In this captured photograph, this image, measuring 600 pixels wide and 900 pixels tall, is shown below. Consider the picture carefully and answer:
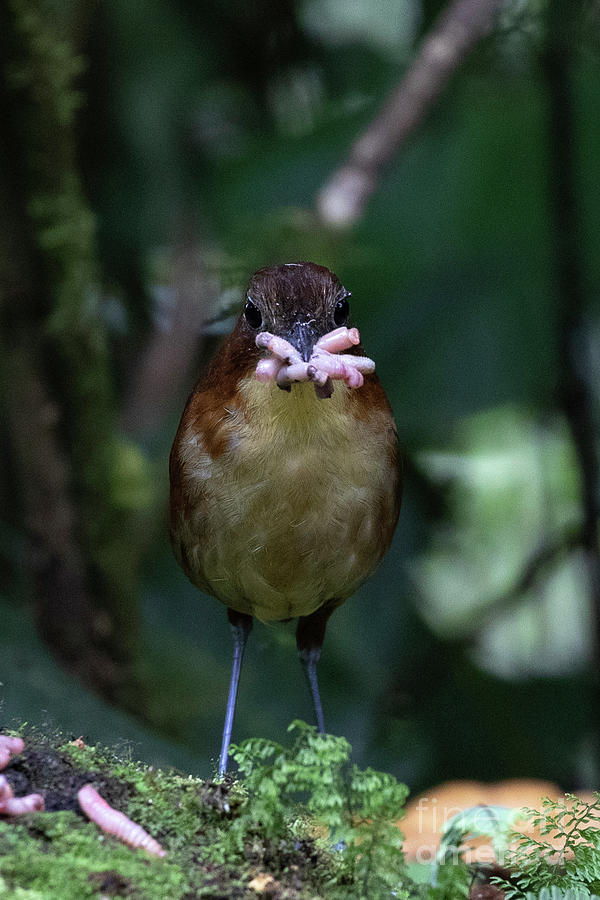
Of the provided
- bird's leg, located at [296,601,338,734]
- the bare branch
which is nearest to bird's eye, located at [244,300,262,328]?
bird's leg, located at [296,601,338,734]

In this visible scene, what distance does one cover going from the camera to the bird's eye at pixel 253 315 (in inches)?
92.7

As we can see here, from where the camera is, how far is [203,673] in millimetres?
4477

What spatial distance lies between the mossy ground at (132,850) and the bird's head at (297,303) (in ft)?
3.03

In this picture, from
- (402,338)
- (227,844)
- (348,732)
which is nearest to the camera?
(227,844)

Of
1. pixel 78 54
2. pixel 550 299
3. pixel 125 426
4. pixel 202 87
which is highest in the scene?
pixel 202 87

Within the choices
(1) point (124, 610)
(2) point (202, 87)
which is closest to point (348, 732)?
(1) point (124, 610)

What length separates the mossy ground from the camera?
1521mm

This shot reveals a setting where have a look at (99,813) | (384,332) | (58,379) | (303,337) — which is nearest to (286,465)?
(303,337)

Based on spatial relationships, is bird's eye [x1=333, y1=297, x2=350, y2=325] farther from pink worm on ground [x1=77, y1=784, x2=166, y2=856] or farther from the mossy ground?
pink worm on ground [x1=77, y1=784, x2=166, y2=856]

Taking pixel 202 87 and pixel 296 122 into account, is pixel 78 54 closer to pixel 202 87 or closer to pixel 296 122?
pixel 202 87

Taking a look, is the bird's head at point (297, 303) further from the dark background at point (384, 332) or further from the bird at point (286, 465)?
the dark background at point (384, 332)

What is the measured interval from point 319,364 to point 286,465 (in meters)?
0.33

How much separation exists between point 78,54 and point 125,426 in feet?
5.22

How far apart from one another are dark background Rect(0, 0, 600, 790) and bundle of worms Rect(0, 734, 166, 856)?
250 cm
